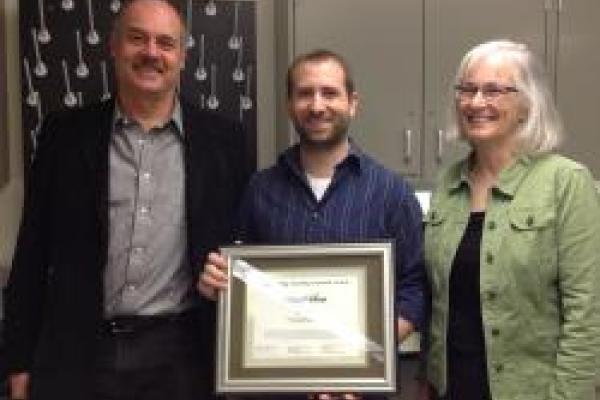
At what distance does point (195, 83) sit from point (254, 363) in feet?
5.96

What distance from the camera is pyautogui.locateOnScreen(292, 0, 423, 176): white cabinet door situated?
3.01 m

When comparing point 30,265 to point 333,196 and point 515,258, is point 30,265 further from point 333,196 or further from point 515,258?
point 515,258

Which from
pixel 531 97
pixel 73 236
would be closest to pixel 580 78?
pixel 531 97

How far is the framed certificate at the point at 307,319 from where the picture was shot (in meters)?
1.67

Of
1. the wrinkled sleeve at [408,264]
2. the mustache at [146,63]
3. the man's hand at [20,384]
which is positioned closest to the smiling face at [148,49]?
the mustache at [146,63]

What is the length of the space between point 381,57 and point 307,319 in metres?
1.59

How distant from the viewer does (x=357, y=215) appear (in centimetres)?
176

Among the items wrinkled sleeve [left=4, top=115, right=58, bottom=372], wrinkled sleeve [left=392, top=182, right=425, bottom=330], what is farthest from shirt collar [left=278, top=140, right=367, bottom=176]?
wrinkled sleeve [left=4, top=115, right=58, bottom=372]

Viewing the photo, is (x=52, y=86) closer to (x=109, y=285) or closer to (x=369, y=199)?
(x=109, y=285)

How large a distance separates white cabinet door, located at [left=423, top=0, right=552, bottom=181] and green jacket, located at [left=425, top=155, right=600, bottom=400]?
4.68 ft

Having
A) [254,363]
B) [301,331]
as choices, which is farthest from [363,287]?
[254,363]

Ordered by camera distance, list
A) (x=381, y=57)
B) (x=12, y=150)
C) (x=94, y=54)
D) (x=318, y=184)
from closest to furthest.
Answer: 1. (x=318, y=184)
2. (x=381, y=57)
3. (x=94, y=54)
4. (x=12, y=150)

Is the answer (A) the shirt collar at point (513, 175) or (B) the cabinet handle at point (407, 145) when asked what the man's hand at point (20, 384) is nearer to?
(A) the shirt collar at point (513, 175)

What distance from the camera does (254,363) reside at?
1.70 meters
